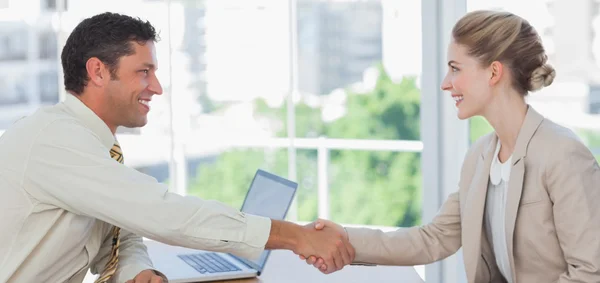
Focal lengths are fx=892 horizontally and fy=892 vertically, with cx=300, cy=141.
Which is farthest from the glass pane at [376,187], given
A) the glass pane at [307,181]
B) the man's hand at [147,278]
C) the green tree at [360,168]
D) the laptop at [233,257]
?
the man's hand at [147,278]

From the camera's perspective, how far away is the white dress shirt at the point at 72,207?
1.97 metres

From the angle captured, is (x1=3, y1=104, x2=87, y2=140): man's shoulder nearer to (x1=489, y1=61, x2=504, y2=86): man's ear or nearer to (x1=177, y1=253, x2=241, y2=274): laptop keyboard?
(x1=177, y1=253, x2=241, y2=274): laptop keyboard

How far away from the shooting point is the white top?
2.32m

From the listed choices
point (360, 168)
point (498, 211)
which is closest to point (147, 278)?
point (498, 211)

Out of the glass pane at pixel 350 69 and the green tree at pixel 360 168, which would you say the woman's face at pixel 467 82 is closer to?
the glass pane at pixel 350 69

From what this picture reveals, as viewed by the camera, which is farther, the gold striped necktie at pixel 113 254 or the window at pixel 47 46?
the window at pixel 47 46

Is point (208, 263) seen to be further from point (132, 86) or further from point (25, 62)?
point (25, 62)

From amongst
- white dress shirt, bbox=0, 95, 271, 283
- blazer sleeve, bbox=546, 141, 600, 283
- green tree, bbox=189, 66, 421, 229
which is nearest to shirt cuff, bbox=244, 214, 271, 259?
white dress shirt, bbox=0, 95, 271, 283

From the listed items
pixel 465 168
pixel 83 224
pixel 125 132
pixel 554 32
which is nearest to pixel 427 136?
pixel 554 32

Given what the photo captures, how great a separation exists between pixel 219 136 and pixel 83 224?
461 cm

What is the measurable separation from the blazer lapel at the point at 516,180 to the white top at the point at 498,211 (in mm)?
29

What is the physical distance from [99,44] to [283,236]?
26.1 inches

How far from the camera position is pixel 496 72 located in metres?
2.34

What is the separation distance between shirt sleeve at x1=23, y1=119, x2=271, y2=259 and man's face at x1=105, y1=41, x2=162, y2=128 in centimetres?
21
